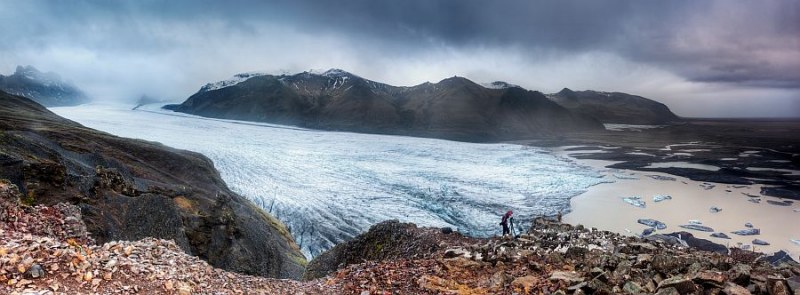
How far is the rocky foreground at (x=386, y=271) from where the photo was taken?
6.50m

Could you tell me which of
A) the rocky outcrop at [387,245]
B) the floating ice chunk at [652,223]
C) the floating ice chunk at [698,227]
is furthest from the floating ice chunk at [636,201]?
the rocky outcrop at [387,245]

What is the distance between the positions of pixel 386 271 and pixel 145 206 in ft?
47.6

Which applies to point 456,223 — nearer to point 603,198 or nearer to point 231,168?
point 603,198

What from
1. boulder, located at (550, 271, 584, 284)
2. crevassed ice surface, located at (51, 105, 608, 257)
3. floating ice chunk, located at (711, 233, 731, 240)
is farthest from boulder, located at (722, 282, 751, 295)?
floating ice chunk, located at (711, 233, 731, 240)

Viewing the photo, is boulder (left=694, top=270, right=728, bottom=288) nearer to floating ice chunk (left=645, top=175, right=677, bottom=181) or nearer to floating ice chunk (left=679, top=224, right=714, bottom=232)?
floating ice chunk (left=679, top=224, right=714, bottom=232)

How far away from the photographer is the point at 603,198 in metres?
45.8

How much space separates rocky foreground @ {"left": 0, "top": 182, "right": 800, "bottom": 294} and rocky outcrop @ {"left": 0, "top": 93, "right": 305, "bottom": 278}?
5184 millimetres

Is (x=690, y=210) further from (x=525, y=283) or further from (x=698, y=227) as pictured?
(x=525, y=283)

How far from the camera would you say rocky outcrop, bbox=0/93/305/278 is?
1620 cm

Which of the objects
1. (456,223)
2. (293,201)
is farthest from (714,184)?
(293,201)

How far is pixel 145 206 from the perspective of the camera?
62.0 feet

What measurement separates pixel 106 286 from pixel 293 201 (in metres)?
38.3

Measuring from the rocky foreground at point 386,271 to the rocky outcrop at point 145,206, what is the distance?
204 inches

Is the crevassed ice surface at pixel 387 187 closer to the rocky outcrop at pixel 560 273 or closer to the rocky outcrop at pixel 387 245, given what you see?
the rocky outcrop at pixel 387 245
